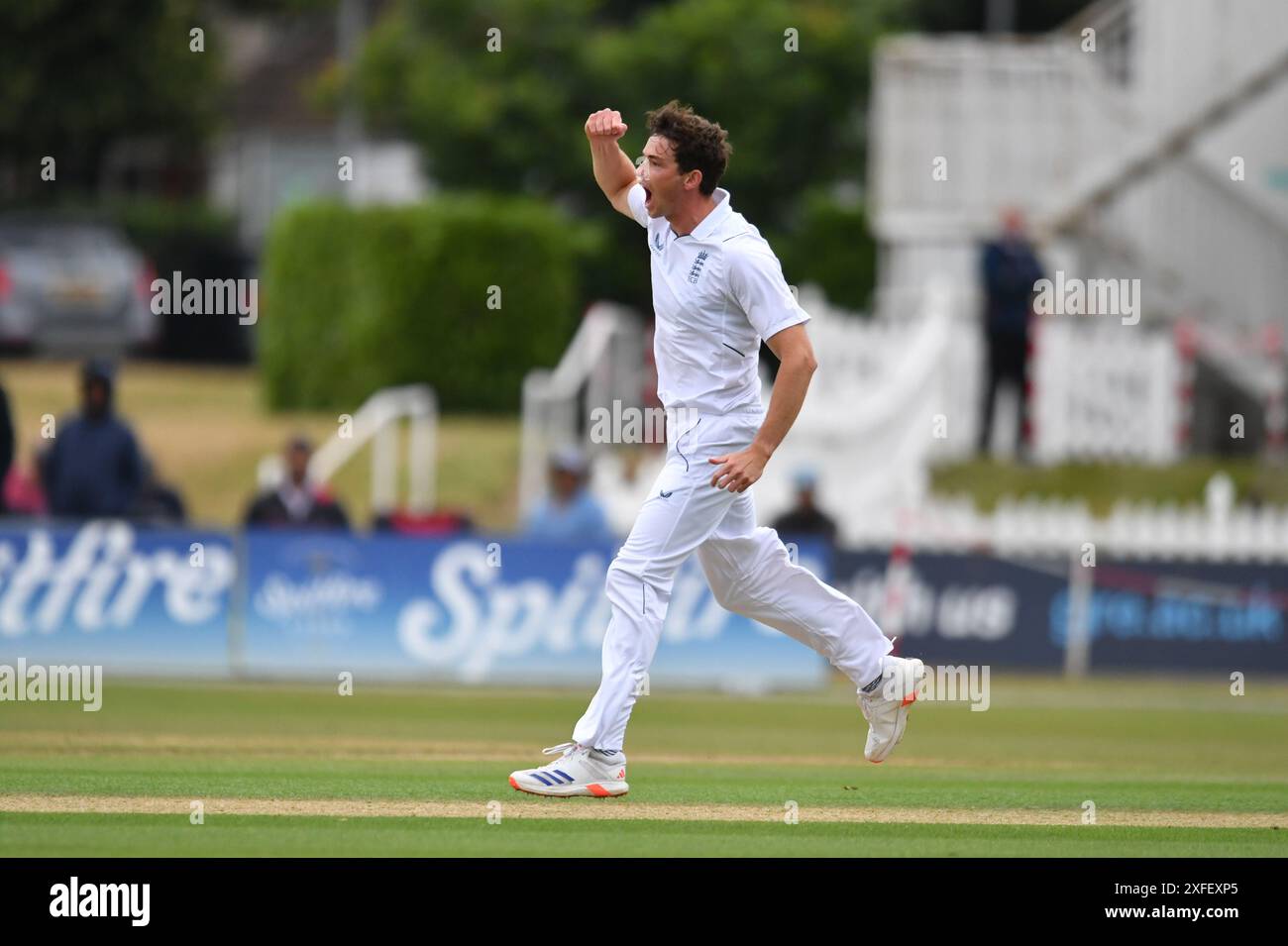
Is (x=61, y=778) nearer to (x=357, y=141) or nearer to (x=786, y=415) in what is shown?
(x=786, y=415)

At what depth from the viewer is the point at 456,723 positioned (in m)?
14.2

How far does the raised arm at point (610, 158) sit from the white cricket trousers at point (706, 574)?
1069 millimetres

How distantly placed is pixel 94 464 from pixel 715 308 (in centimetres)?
984

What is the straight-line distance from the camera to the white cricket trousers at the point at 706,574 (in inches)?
352

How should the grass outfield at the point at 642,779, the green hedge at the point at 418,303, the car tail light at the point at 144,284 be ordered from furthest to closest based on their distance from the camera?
the car tail light at the point at 144,284 → the green hedge at the point at 418,303 → the grass outfield at the point at 642,779

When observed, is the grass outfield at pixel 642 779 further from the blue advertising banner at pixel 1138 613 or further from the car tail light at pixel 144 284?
the car tail light at pixel 144 284

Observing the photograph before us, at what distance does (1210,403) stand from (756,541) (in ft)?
54.7

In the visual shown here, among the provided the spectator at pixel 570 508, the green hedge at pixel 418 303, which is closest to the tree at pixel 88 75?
the green hedge at pixel 418 303

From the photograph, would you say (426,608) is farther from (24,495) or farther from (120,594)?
(24,495)

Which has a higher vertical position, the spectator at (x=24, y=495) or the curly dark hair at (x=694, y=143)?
the curly dark hair at (x=694, y=143)

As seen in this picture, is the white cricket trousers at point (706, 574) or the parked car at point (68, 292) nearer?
the white cricket trousers at point (706, 574)

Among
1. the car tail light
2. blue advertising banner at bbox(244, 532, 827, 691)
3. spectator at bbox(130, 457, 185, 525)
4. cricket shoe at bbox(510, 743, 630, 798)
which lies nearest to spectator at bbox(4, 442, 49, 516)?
spectator at bbox(130, 457, 185, 525)

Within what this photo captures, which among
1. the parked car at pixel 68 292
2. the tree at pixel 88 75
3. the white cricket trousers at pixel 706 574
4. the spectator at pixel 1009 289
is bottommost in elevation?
the white cricket trousers at pixel 706 574

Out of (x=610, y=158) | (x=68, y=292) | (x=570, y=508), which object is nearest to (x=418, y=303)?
(x=68, y=292)
